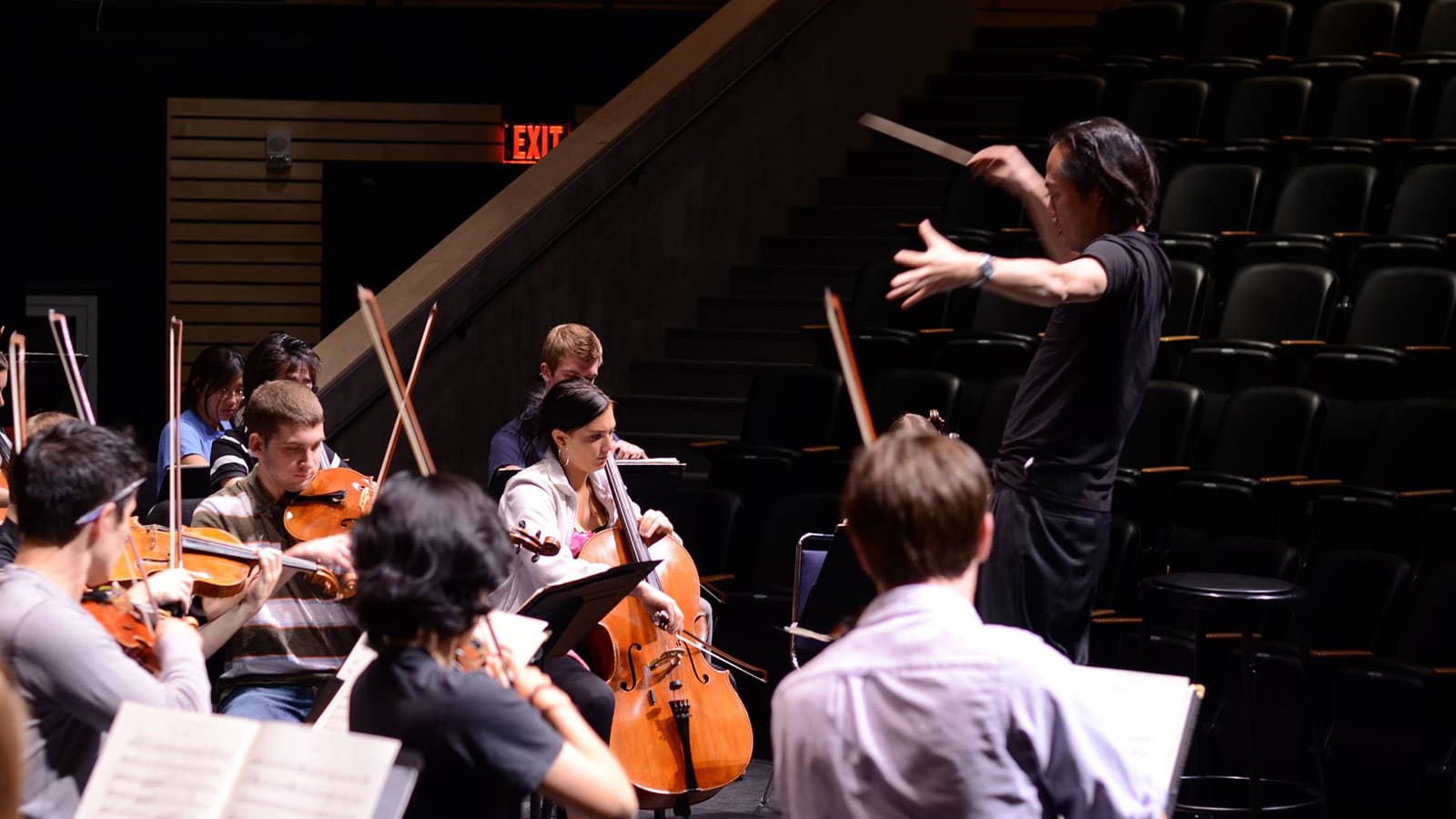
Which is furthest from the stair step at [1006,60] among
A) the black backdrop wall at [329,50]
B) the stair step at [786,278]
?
the stair step at [786,278]

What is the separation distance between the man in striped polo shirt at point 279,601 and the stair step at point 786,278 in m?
4.15

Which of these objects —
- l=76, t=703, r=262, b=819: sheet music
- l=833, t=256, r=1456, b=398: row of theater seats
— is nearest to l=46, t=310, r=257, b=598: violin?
l=76, t=703, r=262, b=819: sheet music

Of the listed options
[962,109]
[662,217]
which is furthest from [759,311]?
[962,109]

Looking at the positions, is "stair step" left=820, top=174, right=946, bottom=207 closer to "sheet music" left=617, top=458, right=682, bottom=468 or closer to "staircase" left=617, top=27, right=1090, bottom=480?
"staircase" left=617, top=27, right=1090, bottom=480

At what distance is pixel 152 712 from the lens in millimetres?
1851

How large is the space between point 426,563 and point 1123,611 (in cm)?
331

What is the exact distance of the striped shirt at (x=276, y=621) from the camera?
325 centimetres

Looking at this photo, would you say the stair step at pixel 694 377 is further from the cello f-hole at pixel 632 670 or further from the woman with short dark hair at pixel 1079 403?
the woman with short dark hair at pixel 1079 403

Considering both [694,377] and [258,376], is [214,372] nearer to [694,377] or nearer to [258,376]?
[258,376]

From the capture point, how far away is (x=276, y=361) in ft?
13.8

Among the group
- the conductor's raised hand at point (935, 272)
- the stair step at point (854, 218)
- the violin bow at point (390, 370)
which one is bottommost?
the violin bow at point (390, 370)

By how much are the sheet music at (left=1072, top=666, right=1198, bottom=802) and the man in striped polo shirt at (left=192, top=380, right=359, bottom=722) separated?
1715mm

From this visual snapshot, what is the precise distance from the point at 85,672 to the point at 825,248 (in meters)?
5.64

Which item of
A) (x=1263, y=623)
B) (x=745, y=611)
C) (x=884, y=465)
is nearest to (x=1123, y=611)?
(x=1263, y=623)
